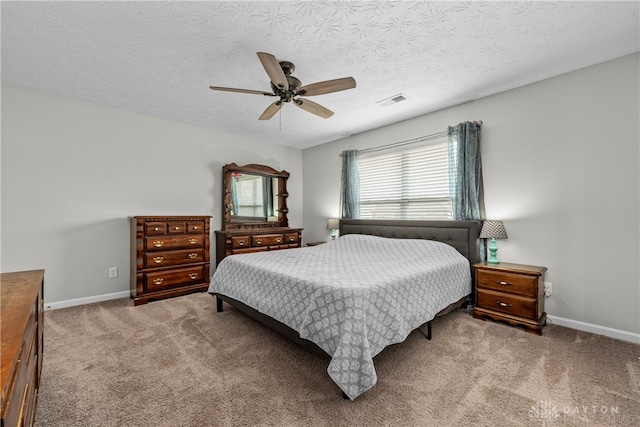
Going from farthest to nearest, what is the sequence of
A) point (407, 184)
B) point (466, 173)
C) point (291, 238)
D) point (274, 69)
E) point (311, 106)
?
point (291, 238) < point (407, 184) < point (466, 173) < point (311, 106) < point (274, 69)

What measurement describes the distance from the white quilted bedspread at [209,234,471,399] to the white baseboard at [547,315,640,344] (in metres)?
0.86

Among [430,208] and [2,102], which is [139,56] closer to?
[2,102]

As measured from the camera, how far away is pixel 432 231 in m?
3.56

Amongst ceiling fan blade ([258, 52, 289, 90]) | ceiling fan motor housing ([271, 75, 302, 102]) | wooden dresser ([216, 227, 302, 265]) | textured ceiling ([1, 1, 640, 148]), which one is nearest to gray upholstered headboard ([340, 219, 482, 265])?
wooden dresser ([216, 227, 302, 265])

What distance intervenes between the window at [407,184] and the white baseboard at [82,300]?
12.2 feet

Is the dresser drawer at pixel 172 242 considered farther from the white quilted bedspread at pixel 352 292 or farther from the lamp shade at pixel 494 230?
the lamp shade at pixel 494 230

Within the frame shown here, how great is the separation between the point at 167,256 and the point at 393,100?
3570 mm

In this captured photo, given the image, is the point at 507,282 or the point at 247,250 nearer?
the point at 507,282

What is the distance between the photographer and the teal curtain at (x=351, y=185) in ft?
15.2

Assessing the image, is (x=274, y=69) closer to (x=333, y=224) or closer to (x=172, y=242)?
(x=172, y=242)

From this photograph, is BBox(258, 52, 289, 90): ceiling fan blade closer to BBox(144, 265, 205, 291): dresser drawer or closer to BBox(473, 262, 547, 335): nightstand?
BBox(473, 262, 547, 335): nightstand

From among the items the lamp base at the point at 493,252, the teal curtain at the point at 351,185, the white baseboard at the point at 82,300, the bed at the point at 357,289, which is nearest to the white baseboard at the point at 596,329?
the lamp base at the point at 493,252

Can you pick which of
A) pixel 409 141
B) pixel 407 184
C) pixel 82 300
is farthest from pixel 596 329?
pixel 82 300

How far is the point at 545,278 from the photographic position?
284 cm
